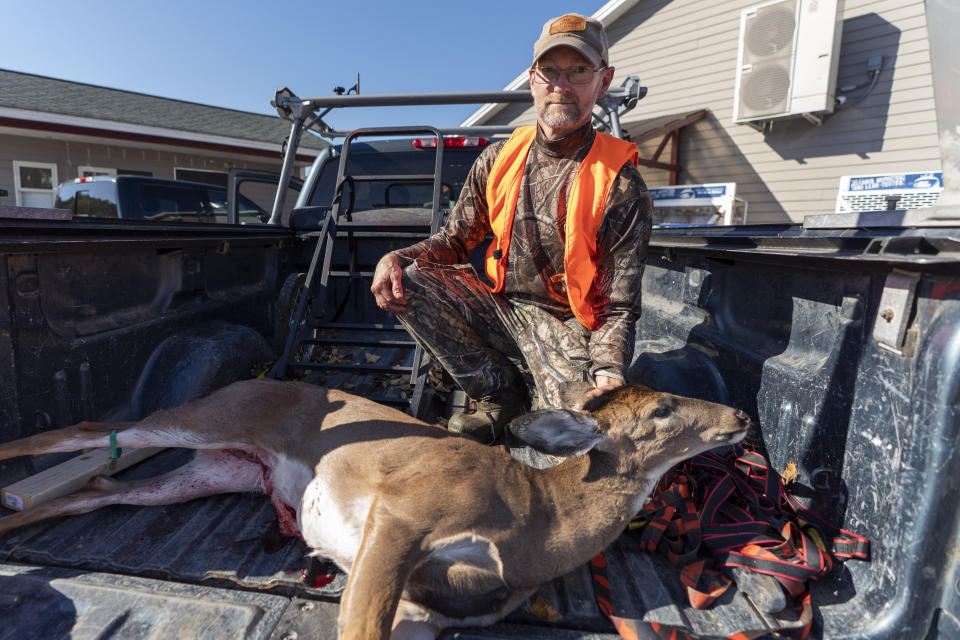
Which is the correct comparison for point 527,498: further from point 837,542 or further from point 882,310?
point 882,310

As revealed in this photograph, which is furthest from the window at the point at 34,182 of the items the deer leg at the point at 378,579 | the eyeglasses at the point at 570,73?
the deer leg at the point at 378,579

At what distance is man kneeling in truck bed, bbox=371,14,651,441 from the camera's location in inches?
107

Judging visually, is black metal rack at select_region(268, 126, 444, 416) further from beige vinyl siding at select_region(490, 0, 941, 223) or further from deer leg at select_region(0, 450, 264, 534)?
beige vinyl siding at select_region(490, 0, 941, 223)

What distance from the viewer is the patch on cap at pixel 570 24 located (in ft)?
8.78

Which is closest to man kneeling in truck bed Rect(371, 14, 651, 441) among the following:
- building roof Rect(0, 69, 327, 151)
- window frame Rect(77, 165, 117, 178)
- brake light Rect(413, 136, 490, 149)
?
brake light Rect(413, 136, 490, 149)

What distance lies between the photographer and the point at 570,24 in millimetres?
2680

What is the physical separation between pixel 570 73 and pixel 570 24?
0.21m

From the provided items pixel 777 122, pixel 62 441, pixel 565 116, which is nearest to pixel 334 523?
pixel 62 441

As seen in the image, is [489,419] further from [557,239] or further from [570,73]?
[570,73]

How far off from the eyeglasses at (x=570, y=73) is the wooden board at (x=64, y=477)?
2.70 meters

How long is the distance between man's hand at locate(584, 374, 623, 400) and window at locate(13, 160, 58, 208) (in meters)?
14.6

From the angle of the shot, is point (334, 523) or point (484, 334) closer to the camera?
point (334, 523)

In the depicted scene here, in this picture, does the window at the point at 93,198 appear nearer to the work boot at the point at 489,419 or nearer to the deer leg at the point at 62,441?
the deer leg at the point at 62,441

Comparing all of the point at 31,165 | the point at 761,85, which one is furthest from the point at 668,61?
the point at 31,165
